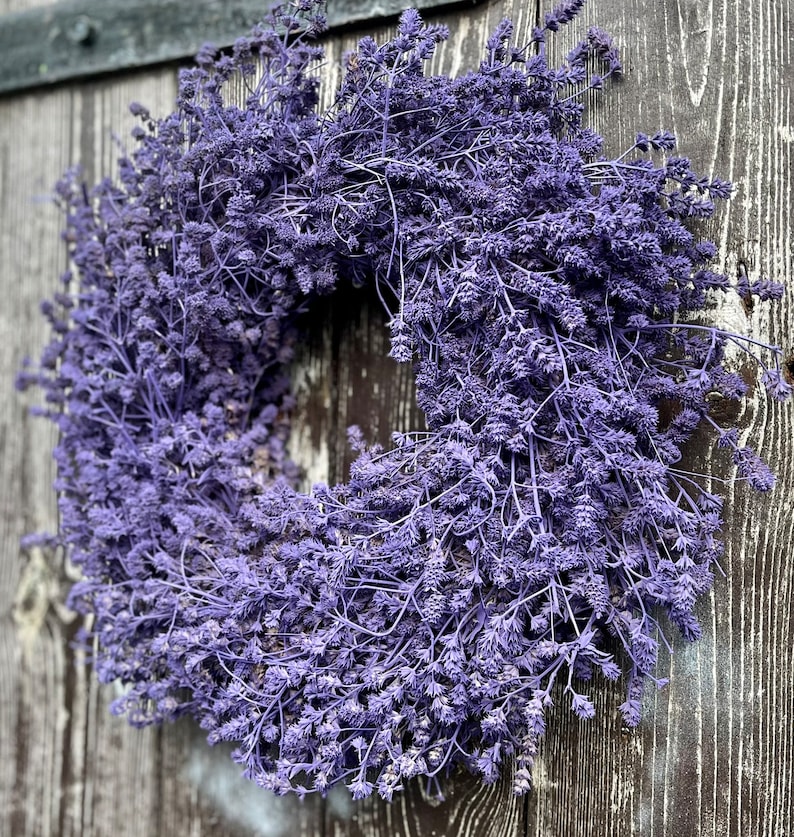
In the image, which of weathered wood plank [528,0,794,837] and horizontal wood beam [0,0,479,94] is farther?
horizontal wood beam [0,0,479,94]

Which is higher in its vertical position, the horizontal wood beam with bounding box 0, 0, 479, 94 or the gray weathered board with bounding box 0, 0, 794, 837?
the horizontal wood beam with bounding box 0, 0, 479, 94

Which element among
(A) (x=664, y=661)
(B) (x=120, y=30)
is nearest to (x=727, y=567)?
(A) (x=664, y=661)

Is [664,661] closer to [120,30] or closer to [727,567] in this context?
[727,567]

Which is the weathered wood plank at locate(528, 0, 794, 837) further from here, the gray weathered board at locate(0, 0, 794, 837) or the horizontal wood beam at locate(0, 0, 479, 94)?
the horizontal wood beam at locate(0, 0, 479, 94)

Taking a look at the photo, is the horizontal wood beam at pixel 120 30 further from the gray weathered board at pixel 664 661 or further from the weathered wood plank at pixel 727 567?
the weathered wood plank at pixel 727 567

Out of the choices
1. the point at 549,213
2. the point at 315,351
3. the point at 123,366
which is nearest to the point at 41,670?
the point at 123,366

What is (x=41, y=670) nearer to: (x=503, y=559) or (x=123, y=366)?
(x=123, y=366)

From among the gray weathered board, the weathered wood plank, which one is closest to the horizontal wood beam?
the gray weathered board
